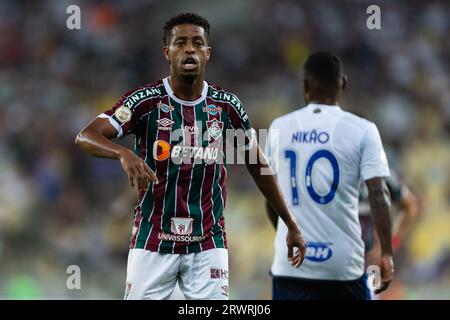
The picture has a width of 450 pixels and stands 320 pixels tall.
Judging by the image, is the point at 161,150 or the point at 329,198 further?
the point at 329,198

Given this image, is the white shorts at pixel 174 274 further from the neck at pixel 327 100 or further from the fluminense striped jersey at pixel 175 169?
the neck at pixel 327 100

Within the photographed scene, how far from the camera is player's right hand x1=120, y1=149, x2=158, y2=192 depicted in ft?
12.3

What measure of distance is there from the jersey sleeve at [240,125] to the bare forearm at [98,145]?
781mm

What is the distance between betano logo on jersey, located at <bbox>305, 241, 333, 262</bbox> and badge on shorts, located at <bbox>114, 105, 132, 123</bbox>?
69.0 inches

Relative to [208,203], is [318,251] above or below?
below

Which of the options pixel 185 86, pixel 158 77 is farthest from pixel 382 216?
pixel 158 77

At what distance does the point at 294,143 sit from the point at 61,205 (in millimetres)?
5373

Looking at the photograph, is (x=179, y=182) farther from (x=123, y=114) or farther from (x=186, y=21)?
(x=186, y=21)

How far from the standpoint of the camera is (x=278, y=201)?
4.75 metres

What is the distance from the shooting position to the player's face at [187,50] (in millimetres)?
4453

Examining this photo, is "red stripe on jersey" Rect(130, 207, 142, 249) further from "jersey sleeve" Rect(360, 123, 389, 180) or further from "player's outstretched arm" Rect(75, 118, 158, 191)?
"jersey sleeve" Rect(360, 123, 389, 180)

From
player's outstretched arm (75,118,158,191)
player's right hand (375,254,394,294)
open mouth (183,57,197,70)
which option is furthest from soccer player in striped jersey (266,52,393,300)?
player's outstretched arm (75,118,158,191)

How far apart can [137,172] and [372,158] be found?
2.09 m

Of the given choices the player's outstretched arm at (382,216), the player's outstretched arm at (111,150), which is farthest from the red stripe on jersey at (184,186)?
the player's outstretched arm at (382,216)
